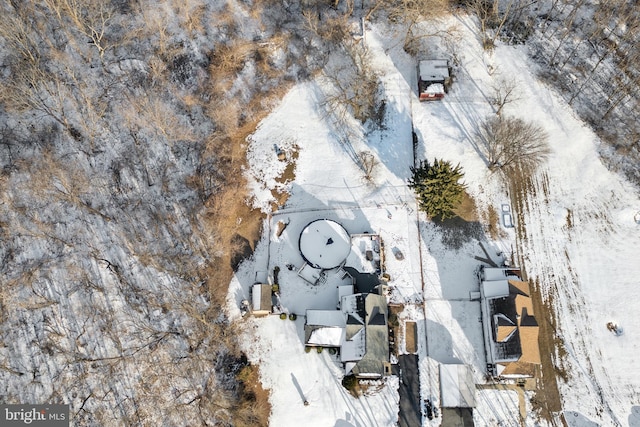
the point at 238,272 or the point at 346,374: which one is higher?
the point at 238,272

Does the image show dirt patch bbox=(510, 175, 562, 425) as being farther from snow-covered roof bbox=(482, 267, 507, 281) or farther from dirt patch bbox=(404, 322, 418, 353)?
dirt patch bbox=(404, 322, 418, 353)

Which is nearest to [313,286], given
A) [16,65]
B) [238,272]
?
[238,272]

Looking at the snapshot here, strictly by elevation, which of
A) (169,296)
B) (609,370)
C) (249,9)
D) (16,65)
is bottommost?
(609,370)

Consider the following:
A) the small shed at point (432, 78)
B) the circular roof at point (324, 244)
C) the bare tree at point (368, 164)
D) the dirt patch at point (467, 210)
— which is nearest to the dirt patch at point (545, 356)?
the dirt patch at point (467, 210)

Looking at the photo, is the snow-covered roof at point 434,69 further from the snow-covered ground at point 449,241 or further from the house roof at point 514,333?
the house roof at point 514,333

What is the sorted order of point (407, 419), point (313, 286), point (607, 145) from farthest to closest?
point (607, 145), point (313, 286), point (407, 419)

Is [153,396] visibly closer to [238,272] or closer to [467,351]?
[238,272]
